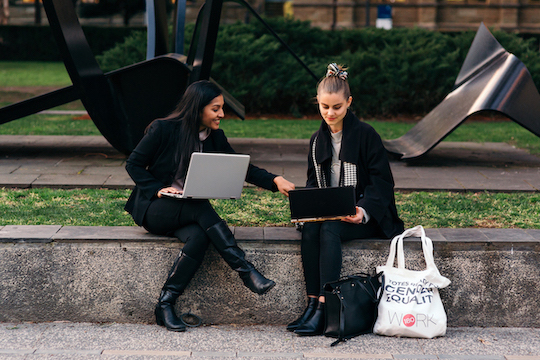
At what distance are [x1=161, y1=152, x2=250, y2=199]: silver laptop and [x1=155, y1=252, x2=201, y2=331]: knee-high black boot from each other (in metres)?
0.38

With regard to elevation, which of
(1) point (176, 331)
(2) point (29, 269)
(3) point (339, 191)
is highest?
(3) point (339, 191)

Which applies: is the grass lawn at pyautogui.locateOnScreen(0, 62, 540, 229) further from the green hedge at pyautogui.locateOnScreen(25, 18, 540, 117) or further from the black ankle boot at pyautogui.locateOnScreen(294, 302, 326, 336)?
the green hedge at pyautogui.locateOnScreen(25, 18, 540, 117)

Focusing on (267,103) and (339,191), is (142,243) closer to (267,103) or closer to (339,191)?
(339,191)

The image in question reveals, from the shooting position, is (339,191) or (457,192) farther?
(457,192)

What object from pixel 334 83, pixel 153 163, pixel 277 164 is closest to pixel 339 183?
pixel 334 83

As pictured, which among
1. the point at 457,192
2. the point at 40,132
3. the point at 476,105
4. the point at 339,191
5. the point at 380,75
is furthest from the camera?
the point at 380,75

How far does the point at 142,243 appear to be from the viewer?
366 cm

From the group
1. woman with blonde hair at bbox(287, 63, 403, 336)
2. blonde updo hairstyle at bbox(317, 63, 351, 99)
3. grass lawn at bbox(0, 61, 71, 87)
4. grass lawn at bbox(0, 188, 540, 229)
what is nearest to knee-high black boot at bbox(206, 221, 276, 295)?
woman with blonde hair at bbox(287, 63, 403, 336)

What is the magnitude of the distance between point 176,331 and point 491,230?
2.02 metres

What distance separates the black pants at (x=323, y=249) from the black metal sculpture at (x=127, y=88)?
357cm

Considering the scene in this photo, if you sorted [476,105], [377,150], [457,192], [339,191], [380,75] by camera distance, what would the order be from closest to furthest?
[339,191] → [377,150] → [457,192] → [476,105] → [380,75]

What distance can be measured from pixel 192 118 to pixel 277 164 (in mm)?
3243

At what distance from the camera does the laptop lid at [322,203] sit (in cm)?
341

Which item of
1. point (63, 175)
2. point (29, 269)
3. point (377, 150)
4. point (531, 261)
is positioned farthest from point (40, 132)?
point (531, 261)
